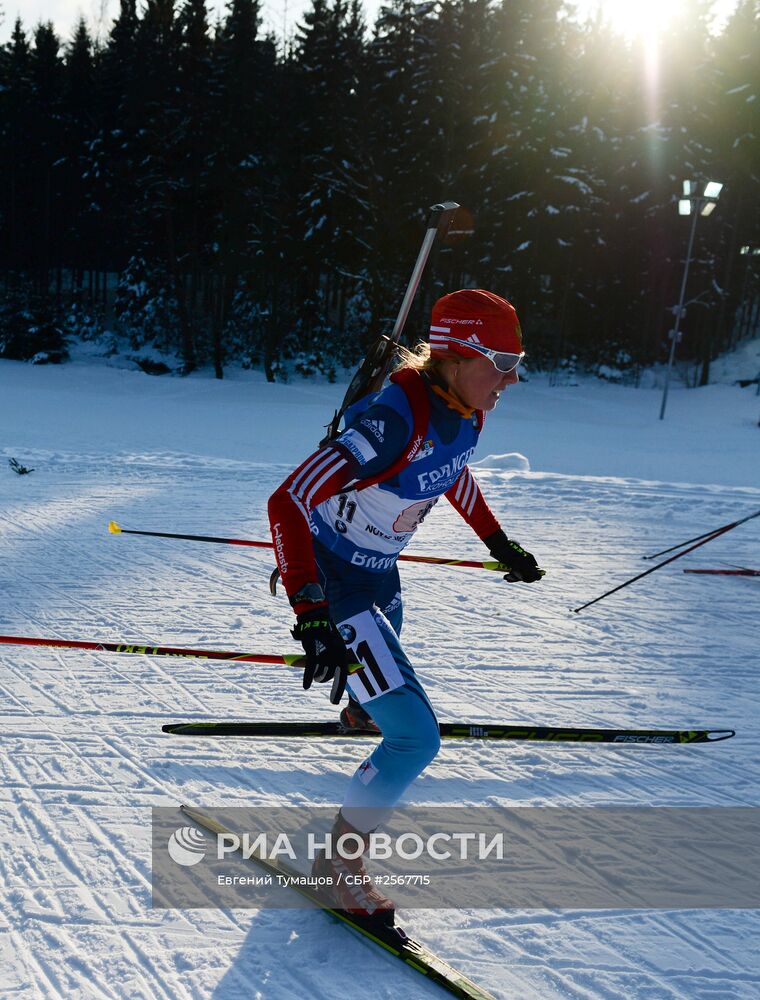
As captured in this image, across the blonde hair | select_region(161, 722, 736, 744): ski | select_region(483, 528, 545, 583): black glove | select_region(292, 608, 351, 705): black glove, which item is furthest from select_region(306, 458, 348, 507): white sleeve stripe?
select_region(161, 722, 736, 744): ski

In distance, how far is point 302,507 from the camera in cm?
237

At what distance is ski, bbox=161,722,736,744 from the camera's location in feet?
10.3

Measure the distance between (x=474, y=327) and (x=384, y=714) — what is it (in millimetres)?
1225

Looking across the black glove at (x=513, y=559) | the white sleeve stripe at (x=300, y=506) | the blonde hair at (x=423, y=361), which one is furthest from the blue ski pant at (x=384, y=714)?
the black glove at (x=513, y=559)

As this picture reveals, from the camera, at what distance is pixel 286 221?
82.5 ft

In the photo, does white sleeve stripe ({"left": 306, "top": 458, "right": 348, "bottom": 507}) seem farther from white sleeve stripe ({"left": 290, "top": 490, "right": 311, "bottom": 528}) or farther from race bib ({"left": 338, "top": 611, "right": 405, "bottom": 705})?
race bib ({"left": 338, "top": 611, "right": 405, "bottom": 705})

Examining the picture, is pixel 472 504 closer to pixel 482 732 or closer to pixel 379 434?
pixel 482 732

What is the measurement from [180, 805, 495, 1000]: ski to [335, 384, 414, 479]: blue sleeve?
1382 mm

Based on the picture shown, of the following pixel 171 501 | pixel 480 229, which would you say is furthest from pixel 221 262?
pixel 171 501

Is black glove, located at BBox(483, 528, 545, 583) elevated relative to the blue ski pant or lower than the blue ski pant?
elevated

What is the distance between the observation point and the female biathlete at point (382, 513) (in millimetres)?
2361

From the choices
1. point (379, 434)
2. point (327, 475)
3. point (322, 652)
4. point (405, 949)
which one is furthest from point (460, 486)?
point (405, 949)

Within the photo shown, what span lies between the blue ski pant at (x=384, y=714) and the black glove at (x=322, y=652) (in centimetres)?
27

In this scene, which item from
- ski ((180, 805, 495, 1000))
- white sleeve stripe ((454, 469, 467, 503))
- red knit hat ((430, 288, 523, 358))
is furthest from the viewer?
white sleeve stripe ((454, 469, 467, 503))
